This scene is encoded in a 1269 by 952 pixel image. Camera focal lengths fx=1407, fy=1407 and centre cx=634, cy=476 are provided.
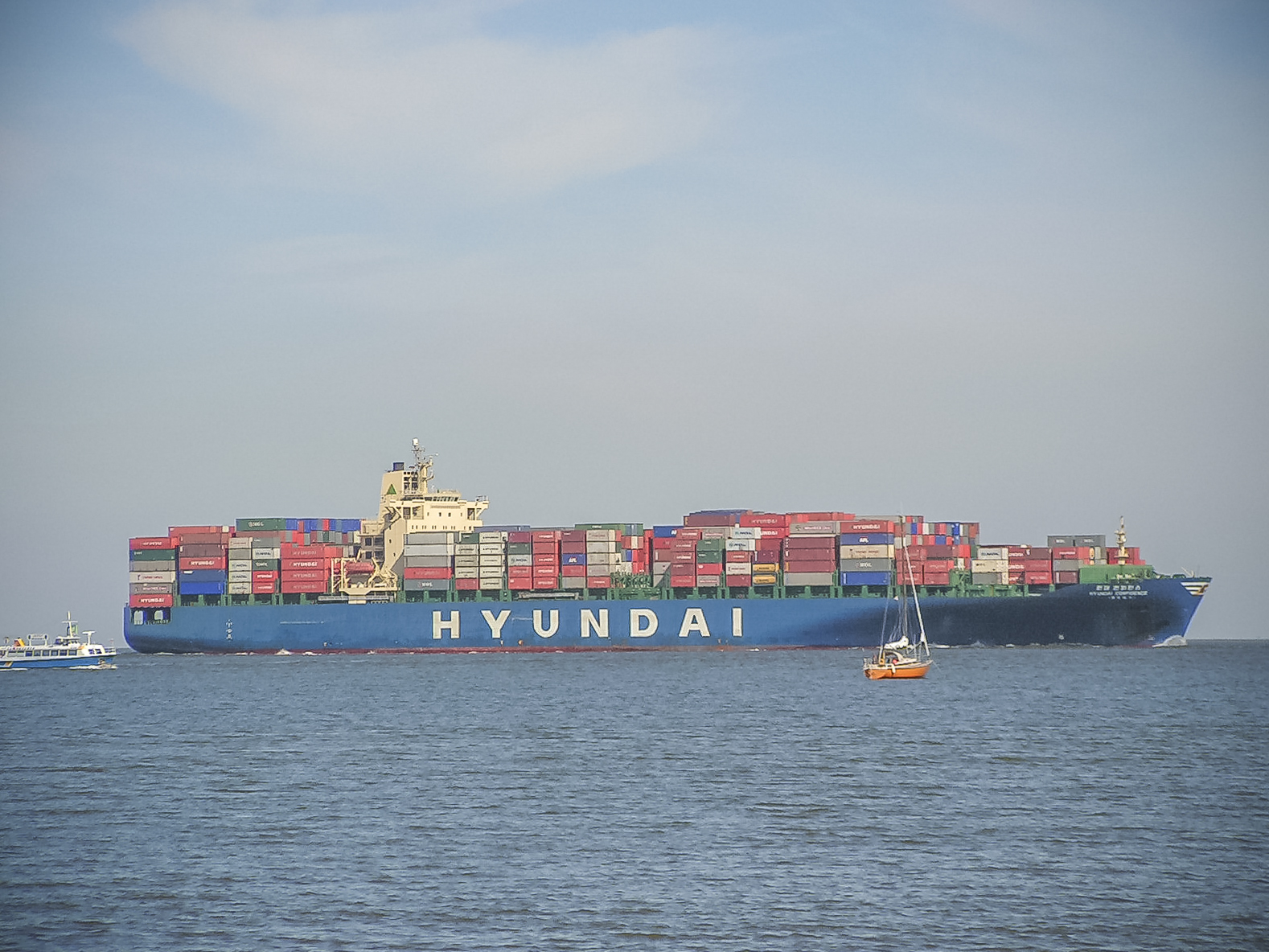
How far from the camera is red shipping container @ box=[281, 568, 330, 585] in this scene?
10925 centimetres

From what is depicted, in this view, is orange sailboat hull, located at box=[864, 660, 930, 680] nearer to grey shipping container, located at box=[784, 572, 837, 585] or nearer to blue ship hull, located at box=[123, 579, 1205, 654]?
blue ship hull, located at box=[123, 579, 1205, 654]

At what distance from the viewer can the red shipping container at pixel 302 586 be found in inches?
4309

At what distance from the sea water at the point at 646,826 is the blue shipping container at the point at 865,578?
35526 millimetres

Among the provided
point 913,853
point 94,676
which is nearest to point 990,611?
point 94,676

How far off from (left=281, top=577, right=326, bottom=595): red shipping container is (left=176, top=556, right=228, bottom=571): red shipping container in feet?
17.1

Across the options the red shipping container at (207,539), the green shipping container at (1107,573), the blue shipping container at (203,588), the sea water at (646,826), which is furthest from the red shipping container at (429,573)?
the green shipping container at (1107,573)

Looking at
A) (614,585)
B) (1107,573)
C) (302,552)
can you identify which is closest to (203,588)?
(302,552)

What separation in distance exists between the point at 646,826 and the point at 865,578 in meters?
70.1

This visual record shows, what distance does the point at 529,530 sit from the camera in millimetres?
107000

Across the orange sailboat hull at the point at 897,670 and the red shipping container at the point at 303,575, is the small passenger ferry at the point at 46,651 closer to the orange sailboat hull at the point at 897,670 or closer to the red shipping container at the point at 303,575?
the red shipping container at the point at 303,575

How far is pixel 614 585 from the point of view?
10588 cm

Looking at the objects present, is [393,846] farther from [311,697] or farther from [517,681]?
[517,681]

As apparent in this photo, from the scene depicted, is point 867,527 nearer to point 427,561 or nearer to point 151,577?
point 427,561

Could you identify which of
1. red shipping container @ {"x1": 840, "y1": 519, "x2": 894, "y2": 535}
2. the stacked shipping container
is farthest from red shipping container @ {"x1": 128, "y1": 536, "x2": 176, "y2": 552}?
red shipping container @ {"x1": 840, "y1": 519, "x2": 894, "y2": 535}
